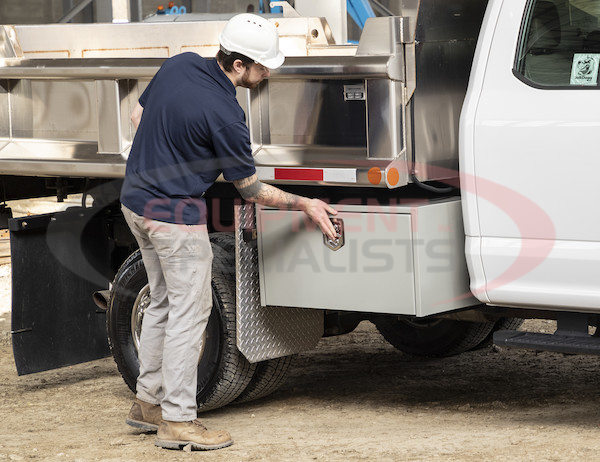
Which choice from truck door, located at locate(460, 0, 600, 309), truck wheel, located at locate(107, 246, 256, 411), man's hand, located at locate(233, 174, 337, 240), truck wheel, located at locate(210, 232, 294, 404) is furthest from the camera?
truck wheel, located at locate(210, 232, 294, 404)

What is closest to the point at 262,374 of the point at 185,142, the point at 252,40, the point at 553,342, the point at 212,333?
the point at 212,333

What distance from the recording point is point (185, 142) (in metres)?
4.49

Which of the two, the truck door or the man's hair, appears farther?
the man's hair

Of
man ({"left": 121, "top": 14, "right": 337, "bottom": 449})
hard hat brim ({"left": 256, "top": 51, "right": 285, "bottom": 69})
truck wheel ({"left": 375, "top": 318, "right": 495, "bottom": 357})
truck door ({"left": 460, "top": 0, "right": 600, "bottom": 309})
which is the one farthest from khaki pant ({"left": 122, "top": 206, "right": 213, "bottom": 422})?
truck wheel ({"left": 375, "top": 318, "right": 495, "bottom": 357})

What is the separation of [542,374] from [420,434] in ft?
5.25

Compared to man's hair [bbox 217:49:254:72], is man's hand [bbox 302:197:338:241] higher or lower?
lower

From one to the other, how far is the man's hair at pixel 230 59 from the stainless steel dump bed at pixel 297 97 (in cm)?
23

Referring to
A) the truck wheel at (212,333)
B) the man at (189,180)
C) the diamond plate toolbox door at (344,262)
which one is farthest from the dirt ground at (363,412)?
the diamond plate toolbox door at (344,262)

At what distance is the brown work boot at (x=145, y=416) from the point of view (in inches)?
194

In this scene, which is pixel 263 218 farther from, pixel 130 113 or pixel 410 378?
pixel 410 378

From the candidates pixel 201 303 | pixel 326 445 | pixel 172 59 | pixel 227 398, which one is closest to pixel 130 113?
pixel 172 59

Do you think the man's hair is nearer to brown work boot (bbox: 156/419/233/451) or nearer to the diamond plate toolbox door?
the diamond plate toolbox door

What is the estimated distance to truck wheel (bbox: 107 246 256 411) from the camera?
5090mm

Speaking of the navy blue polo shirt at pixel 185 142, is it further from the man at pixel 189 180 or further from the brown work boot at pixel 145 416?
the brown work boot at pixel 145 416
